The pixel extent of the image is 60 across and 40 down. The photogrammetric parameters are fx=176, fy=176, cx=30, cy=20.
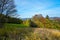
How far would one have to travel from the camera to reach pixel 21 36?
246 inches

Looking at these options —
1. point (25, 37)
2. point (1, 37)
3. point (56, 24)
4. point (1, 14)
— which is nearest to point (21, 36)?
point (25, 37)

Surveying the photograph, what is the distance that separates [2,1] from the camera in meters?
13.2

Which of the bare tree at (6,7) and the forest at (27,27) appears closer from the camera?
the forest at (27,27)

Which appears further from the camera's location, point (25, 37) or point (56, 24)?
point (56, 24)

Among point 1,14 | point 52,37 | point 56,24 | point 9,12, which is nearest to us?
point 52,37

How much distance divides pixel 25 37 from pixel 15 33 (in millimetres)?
617

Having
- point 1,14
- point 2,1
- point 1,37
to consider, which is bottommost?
point 1,37

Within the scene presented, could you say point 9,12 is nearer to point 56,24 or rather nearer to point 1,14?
point 1,14

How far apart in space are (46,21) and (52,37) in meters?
5.89

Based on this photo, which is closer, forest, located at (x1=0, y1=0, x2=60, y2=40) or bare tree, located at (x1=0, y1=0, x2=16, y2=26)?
forest, located at (x1=0, y1=0, x2=60, y2=40)

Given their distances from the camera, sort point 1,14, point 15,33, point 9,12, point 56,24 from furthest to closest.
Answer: point 9,12 < point 1,14 < point 56,24 < point 15,33

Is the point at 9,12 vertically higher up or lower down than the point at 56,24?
higher up

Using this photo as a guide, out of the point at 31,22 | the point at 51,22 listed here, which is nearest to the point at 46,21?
the point at 51,22

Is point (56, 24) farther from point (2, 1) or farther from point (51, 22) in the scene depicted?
point (2, 1)
